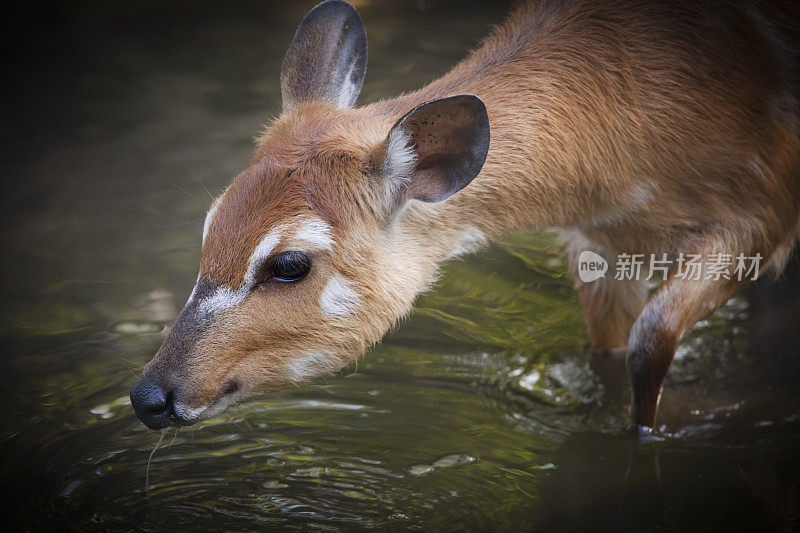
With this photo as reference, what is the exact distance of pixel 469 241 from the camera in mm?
4207

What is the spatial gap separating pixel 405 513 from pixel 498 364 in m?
1.44

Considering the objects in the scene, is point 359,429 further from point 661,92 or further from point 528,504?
point 661,92

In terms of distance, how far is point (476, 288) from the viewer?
6195 mm

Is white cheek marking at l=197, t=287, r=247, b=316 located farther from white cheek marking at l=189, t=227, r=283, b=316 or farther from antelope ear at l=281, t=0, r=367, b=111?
antelope ear at l=281, t=0, r=367, b=111

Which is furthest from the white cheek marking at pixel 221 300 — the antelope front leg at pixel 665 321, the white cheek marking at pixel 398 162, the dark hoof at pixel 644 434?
the dark hoof at pixel 644 434

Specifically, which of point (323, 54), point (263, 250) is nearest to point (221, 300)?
point (263, 250)

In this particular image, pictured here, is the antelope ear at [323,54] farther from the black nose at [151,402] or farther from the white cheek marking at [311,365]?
the black nose at [151,402]

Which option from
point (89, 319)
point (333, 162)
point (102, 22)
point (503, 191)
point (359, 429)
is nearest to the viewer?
point (333, 162)

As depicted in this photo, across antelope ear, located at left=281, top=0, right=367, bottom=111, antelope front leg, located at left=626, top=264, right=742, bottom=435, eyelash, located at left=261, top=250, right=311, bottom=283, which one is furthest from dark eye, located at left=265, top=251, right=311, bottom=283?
antelope front leg, located at left=626, top=264, right=742, bottom=435

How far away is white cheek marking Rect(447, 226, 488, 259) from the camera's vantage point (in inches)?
164

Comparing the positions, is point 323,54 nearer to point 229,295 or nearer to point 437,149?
point 437,149

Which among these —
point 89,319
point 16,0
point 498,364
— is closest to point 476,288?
point 498,364

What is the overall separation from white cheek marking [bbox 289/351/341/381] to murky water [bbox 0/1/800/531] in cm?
69

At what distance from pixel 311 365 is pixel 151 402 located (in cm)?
67
